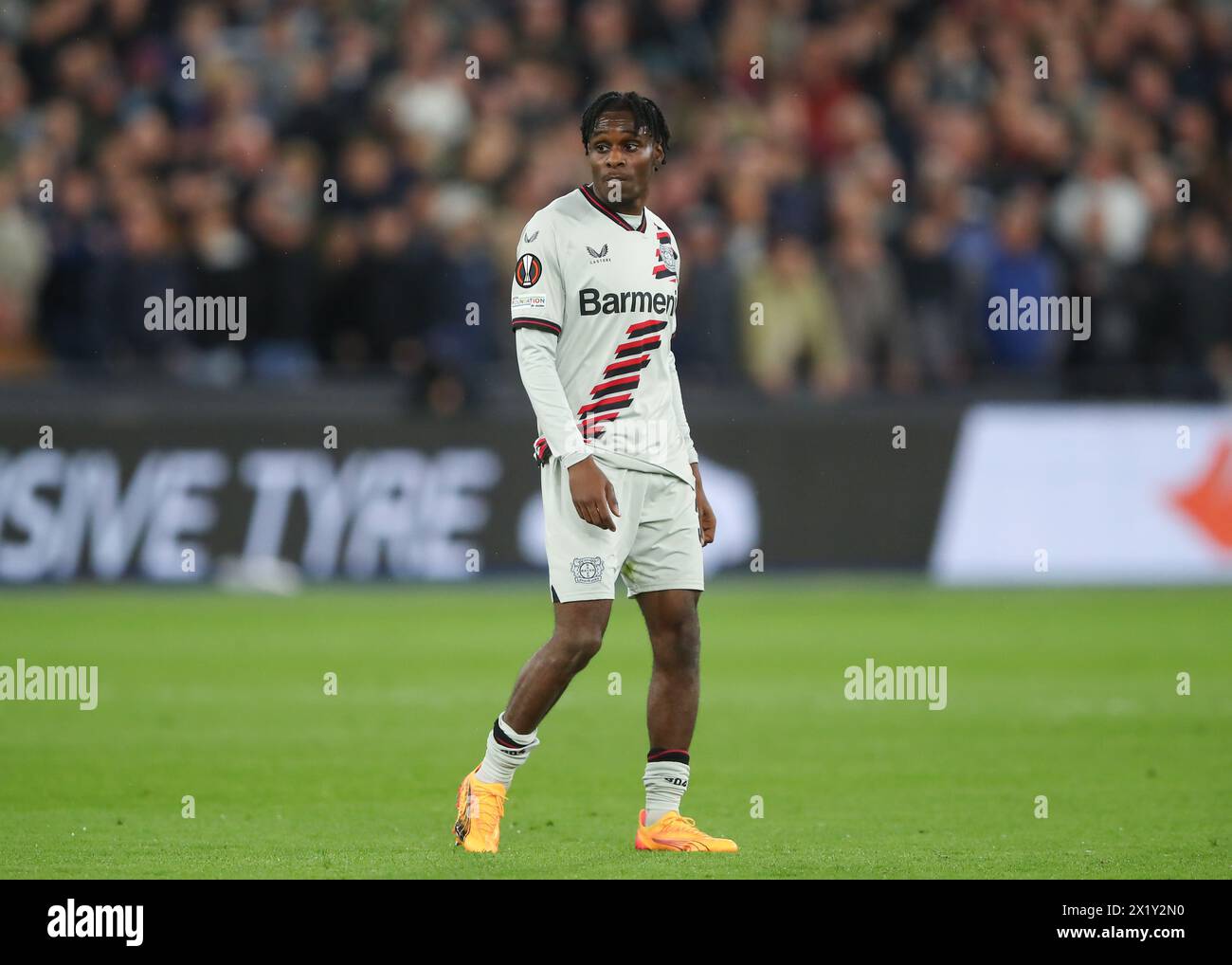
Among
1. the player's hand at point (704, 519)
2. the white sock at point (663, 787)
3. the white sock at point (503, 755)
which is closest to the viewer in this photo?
the white sock at point (503, 755)

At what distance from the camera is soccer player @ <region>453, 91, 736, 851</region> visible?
7.27 m

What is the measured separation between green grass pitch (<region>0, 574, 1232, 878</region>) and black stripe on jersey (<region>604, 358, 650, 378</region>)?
1.72m

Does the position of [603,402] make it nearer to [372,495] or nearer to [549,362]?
[549,362]

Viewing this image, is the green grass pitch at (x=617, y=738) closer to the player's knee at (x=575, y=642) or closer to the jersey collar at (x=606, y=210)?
the player's knee at (x=575, y=642)

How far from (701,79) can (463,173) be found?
3.46 metres

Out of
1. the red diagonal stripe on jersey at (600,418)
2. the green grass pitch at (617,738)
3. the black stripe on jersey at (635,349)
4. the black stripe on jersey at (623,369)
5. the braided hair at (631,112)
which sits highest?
the braided hair at (631,112)

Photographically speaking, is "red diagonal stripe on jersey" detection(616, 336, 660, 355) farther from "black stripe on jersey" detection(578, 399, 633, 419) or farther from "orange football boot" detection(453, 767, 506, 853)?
"orange football boot" detection(453, 767, 506, 853)

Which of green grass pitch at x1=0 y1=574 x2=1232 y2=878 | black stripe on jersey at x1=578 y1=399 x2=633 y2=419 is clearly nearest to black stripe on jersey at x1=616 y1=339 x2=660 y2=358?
black stripe on jersey at x1=578 y1=399 x2=633 y2=419

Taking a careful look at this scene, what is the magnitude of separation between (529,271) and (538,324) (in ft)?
0.64

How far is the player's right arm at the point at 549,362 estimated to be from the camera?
23.4 ft

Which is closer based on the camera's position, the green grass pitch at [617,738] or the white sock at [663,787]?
the green grass pitch at [617,738]

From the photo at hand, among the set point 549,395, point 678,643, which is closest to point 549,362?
point 549,395

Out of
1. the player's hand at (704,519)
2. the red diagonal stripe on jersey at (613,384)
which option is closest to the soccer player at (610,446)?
the red diagonal stripe on jersey at (613,384)
